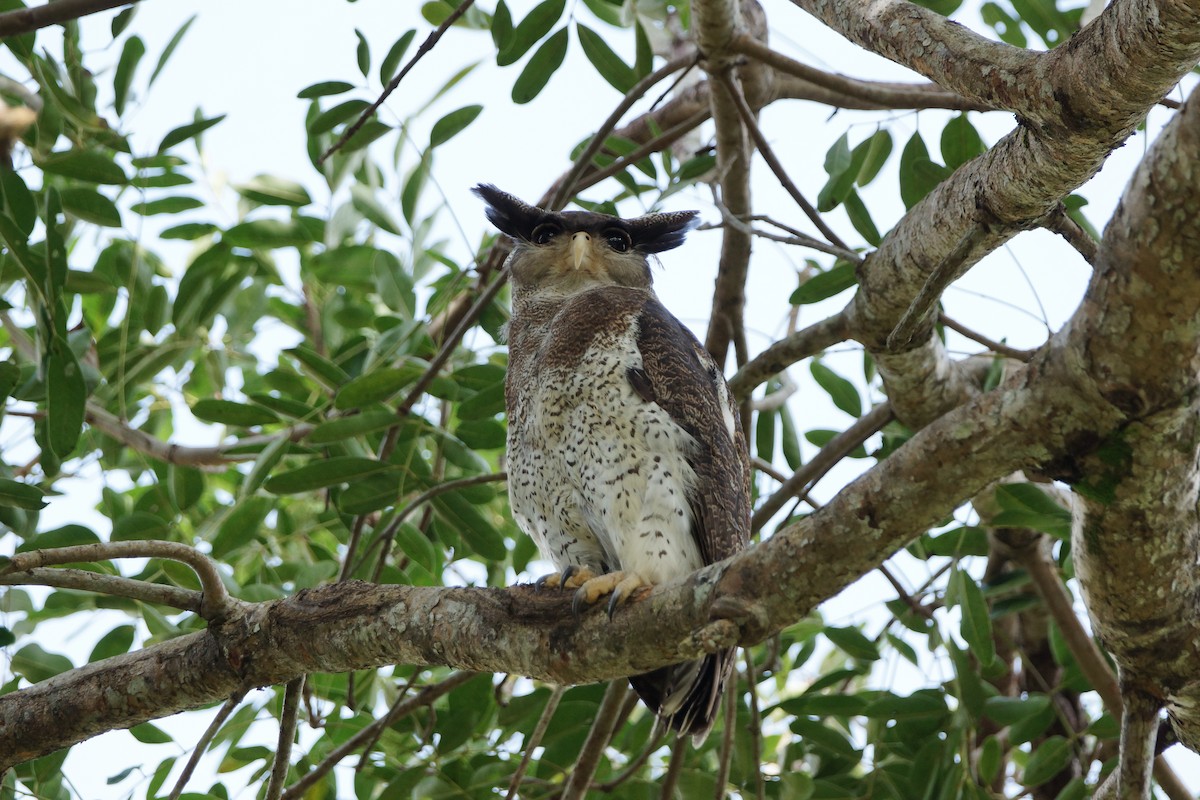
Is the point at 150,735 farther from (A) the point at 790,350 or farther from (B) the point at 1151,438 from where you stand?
(B) the point at 1151,438

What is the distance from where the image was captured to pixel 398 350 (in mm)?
3758

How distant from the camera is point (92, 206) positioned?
3447mm

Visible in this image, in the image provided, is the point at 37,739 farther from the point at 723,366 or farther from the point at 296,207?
the point at 723,366

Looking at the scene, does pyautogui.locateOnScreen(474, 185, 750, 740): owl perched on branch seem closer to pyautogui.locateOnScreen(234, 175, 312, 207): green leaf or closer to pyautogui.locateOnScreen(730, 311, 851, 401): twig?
pyautogui.locateOnScreen(730, 311, 851, 401): twig

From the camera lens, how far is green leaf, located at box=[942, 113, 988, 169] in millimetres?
3461

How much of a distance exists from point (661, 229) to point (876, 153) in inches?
45.5

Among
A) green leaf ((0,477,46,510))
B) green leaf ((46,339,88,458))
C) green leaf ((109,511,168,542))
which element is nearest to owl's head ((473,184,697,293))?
green leaf ((109,511,168,542))

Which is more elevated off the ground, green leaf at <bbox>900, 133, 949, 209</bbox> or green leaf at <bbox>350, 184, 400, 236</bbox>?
green leaf at <bbox>350, 184, 400, 236</bbox>

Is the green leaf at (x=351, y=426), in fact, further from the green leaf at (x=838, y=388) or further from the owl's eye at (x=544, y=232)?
the green leaf at (x=838, y=388)

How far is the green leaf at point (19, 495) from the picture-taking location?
2.78 metres

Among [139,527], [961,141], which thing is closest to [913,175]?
[961,141]

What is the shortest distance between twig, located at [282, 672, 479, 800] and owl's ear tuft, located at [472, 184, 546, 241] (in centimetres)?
185

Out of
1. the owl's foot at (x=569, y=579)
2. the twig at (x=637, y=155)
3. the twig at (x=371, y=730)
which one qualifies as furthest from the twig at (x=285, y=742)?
the twig at (x=637, y=155)

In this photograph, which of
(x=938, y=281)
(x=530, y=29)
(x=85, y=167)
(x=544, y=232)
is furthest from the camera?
(x=544, y=232)
